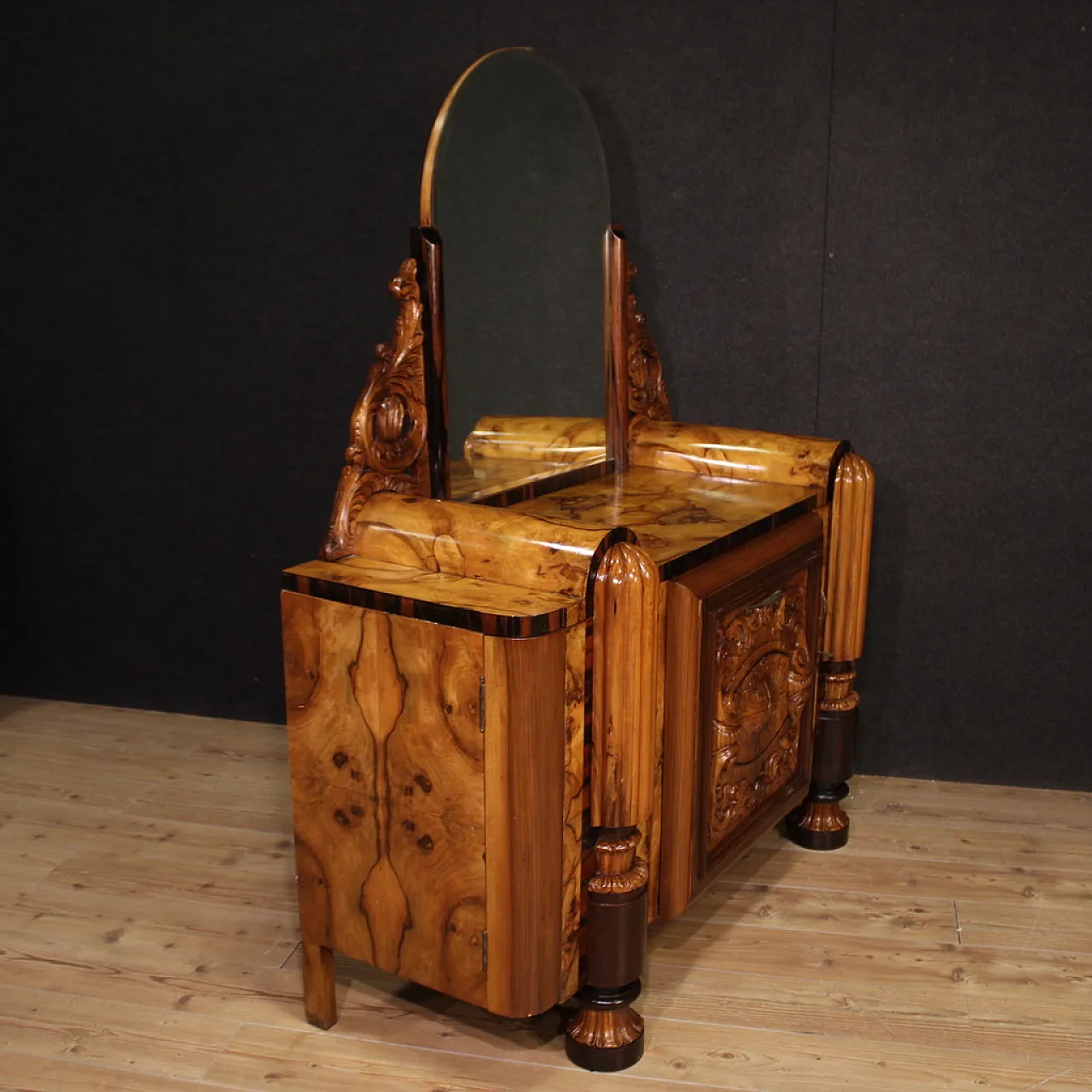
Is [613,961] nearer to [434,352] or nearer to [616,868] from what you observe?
[616,868]

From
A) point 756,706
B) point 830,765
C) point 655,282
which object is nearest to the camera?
point 756,706

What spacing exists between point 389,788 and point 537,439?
2.47ft

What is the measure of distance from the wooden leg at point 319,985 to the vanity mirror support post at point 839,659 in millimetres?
999

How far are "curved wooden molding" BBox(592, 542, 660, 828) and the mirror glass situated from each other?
436 millimetres

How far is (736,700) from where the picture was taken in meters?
2.08

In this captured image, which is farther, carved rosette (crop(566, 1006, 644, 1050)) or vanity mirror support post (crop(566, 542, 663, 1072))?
carved rosette (crop(566, 1006, 644, 1050))

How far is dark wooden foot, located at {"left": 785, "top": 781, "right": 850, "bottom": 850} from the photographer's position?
255 cm

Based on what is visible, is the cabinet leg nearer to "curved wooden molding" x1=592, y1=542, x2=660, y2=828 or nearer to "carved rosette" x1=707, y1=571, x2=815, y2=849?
"carved rosette" x1=707, y1=571, x2=815, y2=849

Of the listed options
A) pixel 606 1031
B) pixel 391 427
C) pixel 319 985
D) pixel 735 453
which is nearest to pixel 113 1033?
pixel 319 985

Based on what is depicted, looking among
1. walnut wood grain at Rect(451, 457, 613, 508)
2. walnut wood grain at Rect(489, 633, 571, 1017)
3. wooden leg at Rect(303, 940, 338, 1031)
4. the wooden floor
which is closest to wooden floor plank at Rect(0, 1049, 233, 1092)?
the wooden floor

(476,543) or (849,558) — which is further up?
(476,543)

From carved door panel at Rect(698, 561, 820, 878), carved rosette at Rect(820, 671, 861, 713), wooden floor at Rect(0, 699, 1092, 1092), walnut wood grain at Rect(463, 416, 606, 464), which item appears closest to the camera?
wooden floor at Rect(0, 699, 1092, 1092)

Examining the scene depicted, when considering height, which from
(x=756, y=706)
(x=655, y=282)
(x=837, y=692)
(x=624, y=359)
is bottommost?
(x=837, y=692)

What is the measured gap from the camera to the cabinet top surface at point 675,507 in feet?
6.55
